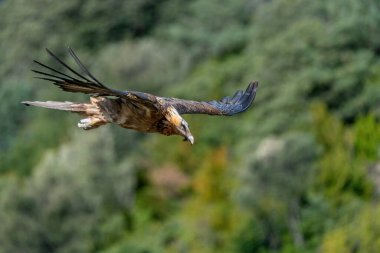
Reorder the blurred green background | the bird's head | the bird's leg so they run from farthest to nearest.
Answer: the blurred green background < the bird's leg < the bird's head

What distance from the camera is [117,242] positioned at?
48.5m

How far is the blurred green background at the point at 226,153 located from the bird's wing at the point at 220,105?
2093 cm

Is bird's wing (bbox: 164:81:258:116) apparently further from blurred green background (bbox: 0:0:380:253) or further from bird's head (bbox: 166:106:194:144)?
blurred green background (bbox: 0:0:380:253)

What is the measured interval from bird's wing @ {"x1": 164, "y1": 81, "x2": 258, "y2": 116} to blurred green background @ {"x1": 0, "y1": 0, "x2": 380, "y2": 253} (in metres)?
20.9

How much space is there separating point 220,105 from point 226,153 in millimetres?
36515

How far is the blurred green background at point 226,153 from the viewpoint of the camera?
4281cm

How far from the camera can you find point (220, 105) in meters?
16.9

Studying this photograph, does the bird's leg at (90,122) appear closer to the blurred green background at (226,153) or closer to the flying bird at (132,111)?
the flying bird at (132,111)

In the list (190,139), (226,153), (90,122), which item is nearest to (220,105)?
(90,122)

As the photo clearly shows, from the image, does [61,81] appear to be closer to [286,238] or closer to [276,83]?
[286,238]

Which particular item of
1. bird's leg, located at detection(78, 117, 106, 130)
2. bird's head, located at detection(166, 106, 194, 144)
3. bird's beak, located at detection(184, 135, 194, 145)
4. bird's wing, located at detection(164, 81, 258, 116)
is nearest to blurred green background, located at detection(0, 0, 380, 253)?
bird's wing, located at detection(164, 81, 258, 116)

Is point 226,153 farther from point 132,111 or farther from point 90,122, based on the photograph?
point 132,111

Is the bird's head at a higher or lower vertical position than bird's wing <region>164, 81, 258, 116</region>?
lower

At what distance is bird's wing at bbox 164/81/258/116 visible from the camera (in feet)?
49.8
